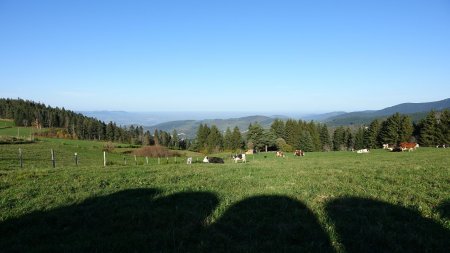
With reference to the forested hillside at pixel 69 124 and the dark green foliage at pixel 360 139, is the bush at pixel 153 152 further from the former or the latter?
the forested hillside at pixel 69 124

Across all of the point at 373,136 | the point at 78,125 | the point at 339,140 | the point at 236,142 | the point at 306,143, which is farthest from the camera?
the point at 78,125

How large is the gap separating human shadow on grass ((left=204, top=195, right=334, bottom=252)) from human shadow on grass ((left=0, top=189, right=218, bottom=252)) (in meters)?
0.56

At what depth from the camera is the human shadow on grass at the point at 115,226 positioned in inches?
258

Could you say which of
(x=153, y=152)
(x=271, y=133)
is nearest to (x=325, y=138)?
(x=271, y=133)

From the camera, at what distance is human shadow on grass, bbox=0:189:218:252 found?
655 cm

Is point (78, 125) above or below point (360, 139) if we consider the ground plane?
above

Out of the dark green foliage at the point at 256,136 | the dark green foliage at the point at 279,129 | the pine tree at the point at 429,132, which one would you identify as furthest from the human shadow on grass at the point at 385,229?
the dark green foliage at the point at 279,129

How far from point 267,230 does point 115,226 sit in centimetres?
364

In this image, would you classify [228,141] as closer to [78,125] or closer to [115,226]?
[78,125]

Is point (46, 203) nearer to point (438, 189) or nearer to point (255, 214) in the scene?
point (255, 214)

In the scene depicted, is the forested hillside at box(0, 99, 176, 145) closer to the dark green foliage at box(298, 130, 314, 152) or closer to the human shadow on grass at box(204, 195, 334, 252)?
the dark green foliage at box(298, 130, 314, 152)

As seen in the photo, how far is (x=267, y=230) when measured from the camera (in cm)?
747

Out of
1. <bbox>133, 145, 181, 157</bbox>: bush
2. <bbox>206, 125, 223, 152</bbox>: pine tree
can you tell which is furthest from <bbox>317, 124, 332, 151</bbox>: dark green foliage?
<bbox>133, 145, 181, 157</bbox>: bush

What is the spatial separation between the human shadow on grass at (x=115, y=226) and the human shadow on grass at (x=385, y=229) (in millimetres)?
3292
